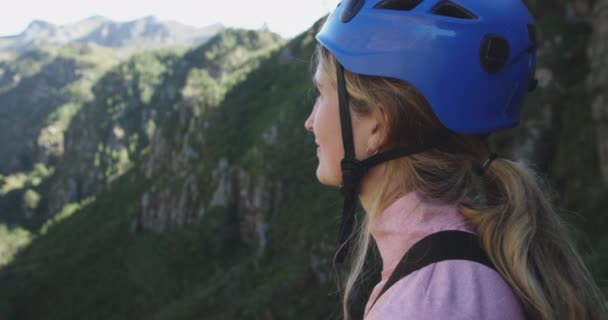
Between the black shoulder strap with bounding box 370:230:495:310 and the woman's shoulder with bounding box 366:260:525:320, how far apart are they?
0.03 m

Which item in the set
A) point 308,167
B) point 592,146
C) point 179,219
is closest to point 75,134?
point 179,219

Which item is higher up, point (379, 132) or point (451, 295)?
point (379, 132)

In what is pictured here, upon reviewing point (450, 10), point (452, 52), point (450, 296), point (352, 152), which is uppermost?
point (450, 10)

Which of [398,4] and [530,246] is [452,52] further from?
[530,246]

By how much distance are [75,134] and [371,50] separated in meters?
209

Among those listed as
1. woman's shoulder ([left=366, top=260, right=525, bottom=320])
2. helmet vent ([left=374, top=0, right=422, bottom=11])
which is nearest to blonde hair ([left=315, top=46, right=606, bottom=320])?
woman's shoulder ([left=366, top=260, right=525, bottom=320])

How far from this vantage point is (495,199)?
246 cm

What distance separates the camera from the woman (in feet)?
6.89

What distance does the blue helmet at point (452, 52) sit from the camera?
8.25 ft

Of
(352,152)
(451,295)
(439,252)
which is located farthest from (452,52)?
(451,295)

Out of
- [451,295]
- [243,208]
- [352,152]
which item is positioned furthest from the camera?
[243,208]

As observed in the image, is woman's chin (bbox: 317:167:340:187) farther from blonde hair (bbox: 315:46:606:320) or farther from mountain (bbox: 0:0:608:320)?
mountain (bbox: 0:0:608:320)

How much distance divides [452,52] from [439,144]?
0.45 m

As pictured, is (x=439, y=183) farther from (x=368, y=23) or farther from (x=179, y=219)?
(x=179, y=219)
